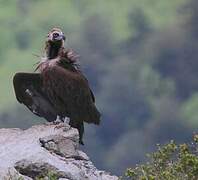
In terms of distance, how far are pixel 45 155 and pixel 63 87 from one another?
4.01 m

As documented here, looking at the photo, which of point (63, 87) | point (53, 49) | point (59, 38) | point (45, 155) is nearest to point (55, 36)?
point (59, 38)

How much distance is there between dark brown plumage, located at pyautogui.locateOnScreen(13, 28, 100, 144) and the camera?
783 inches

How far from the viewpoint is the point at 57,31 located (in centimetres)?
2042

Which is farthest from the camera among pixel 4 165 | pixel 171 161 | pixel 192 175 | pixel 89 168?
→ pixel 89 168

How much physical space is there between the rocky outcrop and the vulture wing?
72.4 inches

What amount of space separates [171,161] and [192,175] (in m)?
1.10

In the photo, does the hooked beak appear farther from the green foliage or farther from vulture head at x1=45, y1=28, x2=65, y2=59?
the green foliage

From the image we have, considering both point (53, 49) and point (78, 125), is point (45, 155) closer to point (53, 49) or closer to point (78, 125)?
point (78, 125)

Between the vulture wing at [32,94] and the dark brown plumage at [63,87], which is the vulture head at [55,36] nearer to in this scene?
the dark brown plumage at [63,87]

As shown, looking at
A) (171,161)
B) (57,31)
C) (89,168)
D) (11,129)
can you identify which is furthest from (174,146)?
(57,31)

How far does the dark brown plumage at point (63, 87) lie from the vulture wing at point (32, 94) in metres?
0.02

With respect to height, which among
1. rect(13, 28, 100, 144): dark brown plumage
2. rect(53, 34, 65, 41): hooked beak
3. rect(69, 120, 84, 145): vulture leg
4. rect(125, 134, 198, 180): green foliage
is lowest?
rect(125, 134, 198, 180): green foliage

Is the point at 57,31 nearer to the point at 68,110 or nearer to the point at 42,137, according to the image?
the point at 68,110

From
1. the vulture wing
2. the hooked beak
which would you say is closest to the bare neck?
the hooked beak
